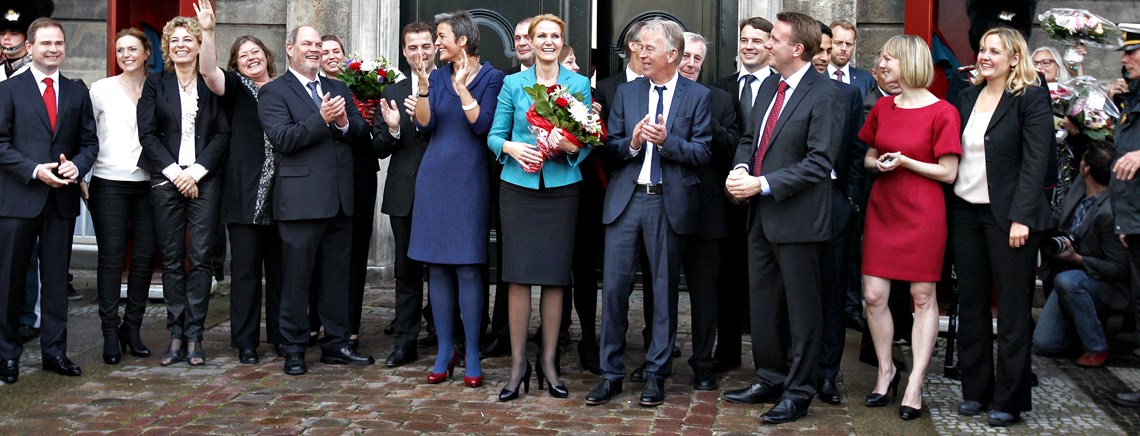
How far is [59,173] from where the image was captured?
6.85 m

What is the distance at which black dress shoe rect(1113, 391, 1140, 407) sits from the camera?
6527mm

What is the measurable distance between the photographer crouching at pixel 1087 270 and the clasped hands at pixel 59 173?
211 inches

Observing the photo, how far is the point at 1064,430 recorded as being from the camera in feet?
19.6

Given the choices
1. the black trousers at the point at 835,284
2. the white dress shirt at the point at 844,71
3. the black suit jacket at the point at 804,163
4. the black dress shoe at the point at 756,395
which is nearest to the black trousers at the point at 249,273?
the black dress shoe at the point at 756,395

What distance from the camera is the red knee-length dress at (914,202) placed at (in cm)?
611

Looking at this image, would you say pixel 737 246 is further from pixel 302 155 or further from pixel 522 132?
pixel 302 155

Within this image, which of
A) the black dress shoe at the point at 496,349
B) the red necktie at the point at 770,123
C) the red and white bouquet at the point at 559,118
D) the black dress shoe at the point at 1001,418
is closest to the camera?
the black dress shoe at the point at 1001,418

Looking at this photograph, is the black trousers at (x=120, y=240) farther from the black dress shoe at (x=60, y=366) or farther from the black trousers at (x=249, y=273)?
the black trousers at (x=249, y=273)

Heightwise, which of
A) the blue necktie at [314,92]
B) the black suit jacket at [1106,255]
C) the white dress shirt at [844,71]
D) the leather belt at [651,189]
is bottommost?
the black suit jacket at [1106,255]

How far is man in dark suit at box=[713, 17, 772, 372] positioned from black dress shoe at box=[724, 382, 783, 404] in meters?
0.50

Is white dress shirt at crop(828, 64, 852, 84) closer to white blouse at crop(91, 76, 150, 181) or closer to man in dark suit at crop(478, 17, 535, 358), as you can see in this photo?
man in dark suit at crop(478, 17, 535, 358)

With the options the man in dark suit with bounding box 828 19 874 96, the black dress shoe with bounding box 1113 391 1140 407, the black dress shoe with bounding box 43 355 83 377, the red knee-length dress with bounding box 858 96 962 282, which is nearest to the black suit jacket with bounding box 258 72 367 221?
the black dress shoe with bounding box 43 355 83 377

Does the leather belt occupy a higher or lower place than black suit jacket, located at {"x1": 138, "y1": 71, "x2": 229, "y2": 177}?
lower

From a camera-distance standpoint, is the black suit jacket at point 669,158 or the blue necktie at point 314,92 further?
the blue necktie at point 314,92
